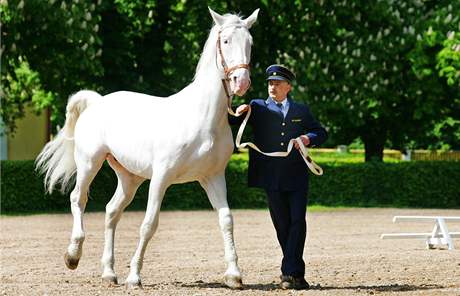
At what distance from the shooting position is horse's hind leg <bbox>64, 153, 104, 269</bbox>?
10.9 metres

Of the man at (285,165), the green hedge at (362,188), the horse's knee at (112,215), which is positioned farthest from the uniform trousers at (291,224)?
the green hedge at (362,188)

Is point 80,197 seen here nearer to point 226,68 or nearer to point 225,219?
point 225,219

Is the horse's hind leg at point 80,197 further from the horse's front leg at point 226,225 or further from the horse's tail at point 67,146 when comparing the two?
the horse's front leg at point 226,225

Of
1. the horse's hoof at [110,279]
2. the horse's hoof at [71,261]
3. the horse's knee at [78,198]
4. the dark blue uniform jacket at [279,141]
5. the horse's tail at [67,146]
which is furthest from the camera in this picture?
the horse's tail at [67,146]

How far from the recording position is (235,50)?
9.49 m

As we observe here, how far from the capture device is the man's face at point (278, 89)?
10.00 m

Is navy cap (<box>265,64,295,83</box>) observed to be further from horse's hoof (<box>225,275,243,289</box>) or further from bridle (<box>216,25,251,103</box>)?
A: horse's hoof (<box>225,275,243,289</box>)

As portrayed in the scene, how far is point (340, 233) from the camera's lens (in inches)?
736

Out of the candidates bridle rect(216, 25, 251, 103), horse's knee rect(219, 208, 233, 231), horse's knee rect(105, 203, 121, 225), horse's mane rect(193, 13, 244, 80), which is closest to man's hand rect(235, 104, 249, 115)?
bridle rect(216, 25, 251, 103)

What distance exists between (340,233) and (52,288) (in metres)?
9.32

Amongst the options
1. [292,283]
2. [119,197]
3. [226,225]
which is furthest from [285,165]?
[119,197]

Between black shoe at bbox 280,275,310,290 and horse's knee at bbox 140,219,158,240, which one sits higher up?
horse's knee at bbox 140,219,158,240

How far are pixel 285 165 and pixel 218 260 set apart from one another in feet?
11.9

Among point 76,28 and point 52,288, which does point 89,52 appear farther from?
point 52,288
